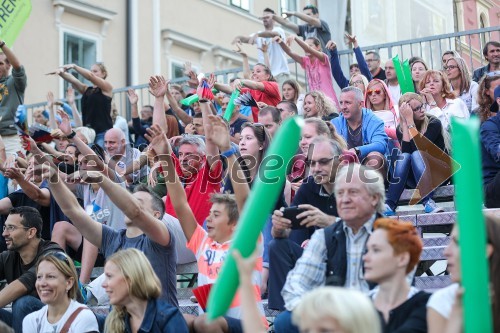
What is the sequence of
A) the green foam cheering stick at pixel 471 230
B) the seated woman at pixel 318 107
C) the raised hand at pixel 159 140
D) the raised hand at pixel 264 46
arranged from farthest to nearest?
the raised hand at pixel 264 46, the seated woman at pixel 318 107, the raised hand at pixel 159 140, the green foam cheering stick at pixel 471 230

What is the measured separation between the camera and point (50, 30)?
727 inches

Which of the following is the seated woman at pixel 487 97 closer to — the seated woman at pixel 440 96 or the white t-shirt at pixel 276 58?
the seated woman at pixel 440 96

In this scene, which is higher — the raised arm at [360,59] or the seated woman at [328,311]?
the raised arm at [360,59]

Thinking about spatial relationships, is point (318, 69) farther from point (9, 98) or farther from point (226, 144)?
point (226, 144)

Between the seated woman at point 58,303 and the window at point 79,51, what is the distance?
504 inches

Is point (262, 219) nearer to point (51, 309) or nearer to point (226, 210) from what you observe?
point (226, 210)

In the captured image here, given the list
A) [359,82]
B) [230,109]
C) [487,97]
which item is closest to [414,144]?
[487,97]

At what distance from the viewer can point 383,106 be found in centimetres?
976

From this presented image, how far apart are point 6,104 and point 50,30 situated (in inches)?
302

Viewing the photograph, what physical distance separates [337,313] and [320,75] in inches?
338

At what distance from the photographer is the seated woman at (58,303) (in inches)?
242

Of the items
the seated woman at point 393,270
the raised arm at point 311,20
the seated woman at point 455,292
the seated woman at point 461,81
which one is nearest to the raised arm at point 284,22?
the raised arm at point 311,20

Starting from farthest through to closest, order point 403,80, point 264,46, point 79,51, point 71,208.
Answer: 1. point 79,51
2. point 264,46
3. point 403,80
4. point 71,208

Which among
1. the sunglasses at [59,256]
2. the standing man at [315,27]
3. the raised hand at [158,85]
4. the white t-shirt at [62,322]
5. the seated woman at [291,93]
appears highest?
the standing man at [315,27]
